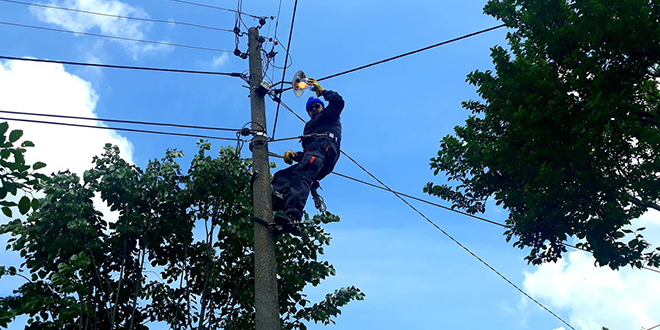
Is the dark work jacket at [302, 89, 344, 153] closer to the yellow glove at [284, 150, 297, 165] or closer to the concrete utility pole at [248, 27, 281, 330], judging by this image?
the yellow glove at [284, 150, 297, 165]

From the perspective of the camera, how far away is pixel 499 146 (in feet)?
34.3

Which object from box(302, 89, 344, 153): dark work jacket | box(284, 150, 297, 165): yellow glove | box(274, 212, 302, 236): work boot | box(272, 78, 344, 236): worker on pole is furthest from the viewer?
box(302, 89, 344, 153): dark work jacket

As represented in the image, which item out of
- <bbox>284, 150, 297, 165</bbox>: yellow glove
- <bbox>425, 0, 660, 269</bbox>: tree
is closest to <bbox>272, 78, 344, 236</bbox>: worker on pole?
<bbox>284, 150, 297, 165</bbox>: yellow glove

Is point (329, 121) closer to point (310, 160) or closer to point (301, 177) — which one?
point (310, 160)

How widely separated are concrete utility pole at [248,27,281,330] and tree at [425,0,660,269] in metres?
4.57

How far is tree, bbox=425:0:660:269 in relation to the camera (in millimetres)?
8633

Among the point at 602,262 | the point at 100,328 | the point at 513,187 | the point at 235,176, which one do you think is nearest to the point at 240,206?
the point at 235,176

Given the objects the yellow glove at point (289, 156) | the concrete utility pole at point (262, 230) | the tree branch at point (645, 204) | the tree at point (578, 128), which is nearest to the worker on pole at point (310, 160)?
the yellow glove at point (289, 156)

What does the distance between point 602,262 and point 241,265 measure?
22.5 ft

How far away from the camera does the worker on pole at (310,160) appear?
24.0ft

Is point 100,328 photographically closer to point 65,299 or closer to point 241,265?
point 65,299

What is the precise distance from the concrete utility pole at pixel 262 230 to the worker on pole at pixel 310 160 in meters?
0.22

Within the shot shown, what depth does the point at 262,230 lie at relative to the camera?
691cm

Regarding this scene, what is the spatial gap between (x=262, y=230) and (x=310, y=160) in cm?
142
